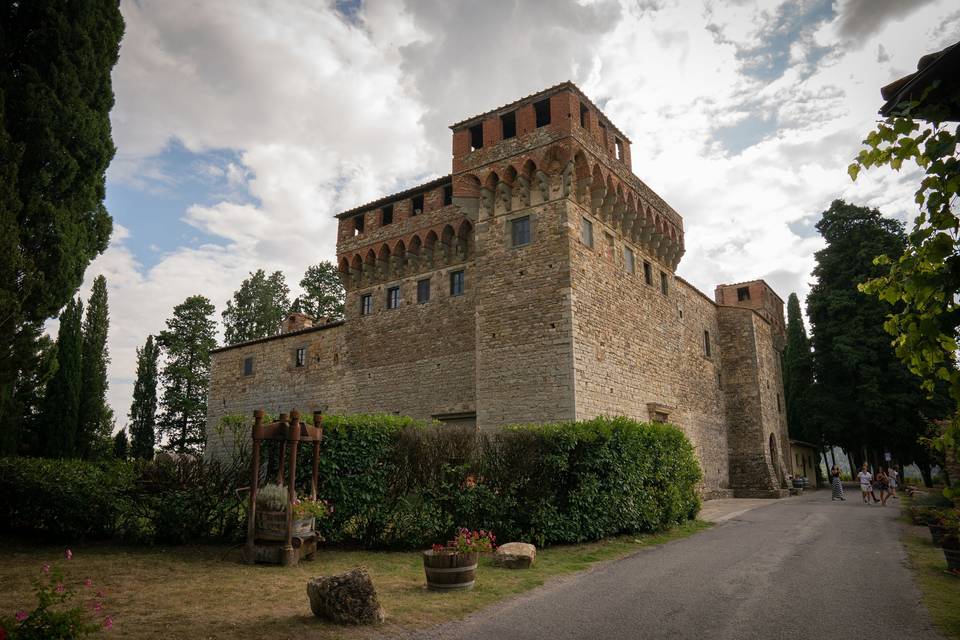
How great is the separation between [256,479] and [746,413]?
24178 mm

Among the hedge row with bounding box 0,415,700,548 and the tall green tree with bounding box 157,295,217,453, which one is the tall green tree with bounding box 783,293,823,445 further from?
the tall green tree with bounding box 157,295,217,453

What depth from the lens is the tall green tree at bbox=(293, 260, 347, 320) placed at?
3941cm

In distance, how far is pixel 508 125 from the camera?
61.0ft

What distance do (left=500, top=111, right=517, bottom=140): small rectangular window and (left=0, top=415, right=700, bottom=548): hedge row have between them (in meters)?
10.6

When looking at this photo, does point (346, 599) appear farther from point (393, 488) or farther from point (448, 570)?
point (393, 488)

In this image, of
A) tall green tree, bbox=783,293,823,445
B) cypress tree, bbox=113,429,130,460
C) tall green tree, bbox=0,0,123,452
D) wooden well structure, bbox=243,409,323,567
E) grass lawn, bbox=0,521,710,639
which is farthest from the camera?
tall green tree, bbox=783,293,823,445

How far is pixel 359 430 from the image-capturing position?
10562 millimetres

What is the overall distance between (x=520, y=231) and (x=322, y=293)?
84.1 ft

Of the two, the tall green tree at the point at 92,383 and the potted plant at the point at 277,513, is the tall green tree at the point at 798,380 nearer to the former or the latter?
the potted plant at the point at 277,513

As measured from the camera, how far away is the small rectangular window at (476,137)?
19.1 m

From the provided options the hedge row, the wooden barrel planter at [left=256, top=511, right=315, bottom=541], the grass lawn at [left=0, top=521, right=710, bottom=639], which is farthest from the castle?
the wooden barrel planter at [left=256, top=511, right=315, bottom=541]

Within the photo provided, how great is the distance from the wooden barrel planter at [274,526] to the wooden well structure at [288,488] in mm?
54

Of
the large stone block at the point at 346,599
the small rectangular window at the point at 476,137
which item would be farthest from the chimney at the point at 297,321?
the large stone block at the point at 346,599

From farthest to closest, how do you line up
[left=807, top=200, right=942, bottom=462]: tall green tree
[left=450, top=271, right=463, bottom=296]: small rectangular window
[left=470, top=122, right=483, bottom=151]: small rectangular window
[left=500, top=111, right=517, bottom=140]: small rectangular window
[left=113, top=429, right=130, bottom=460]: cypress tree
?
[left=113, top=429, right=130, bottom=460]: cypress tree → [left=807, top=200, right=942, bottom=462]: tall green tree → [left=450, top=271, right=463, bottom=296]: small rectangular window → [left=470, top=122, right=483, bottom=151]: small rectangular window → [left=500, top=111, right=517, bottom=140]: small rectangular window
